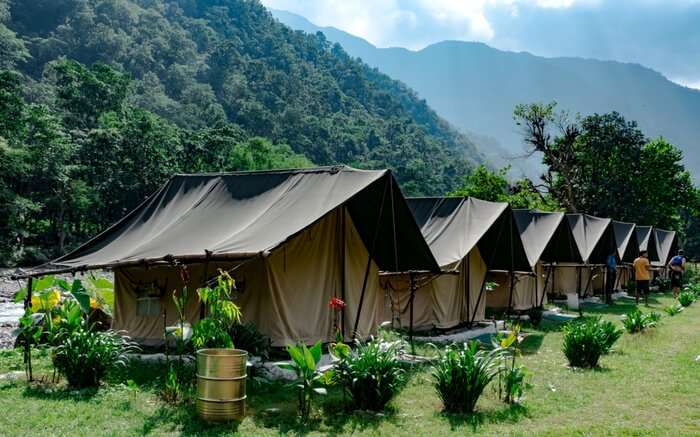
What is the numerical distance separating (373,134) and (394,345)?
82.8 m

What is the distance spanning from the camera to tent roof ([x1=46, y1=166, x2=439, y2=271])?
9.32 metres

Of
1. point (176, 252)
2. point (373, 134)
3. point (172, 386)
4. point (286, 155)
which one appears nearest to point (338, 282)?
point (176, 252)

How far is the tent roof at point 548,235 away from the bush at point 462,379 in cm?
1224

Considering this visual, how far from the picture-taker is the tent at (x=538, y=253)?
1844 centimetres

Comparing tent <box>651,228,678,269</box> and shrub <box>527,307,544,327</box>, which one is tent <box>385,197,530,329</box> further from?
tent <box>651,228,678,269</box>

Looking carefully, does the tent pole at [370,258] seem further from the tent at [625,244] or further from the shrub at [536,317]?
the tent at [625,244]

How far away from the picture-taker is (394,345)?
7.67 meters

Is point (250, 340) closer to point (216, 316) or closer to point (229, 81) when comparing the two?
point (216, 316)

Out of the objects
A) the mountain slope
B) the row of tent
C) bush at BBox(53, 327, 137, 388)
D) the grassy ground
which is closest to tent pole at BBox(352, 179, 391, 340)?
the row of tent

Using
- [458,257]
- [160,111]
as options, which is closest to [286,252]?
[458,257]

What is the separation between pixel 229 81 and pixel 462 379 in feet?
277

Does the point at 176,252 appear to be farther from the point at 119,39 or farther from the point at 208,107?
the point at 119,39

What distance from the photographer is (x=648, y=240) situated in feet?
105

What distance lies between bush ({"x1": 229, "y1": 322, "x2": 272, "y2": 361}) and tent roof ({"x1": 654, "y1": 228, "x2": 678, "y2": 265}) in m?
29.5
